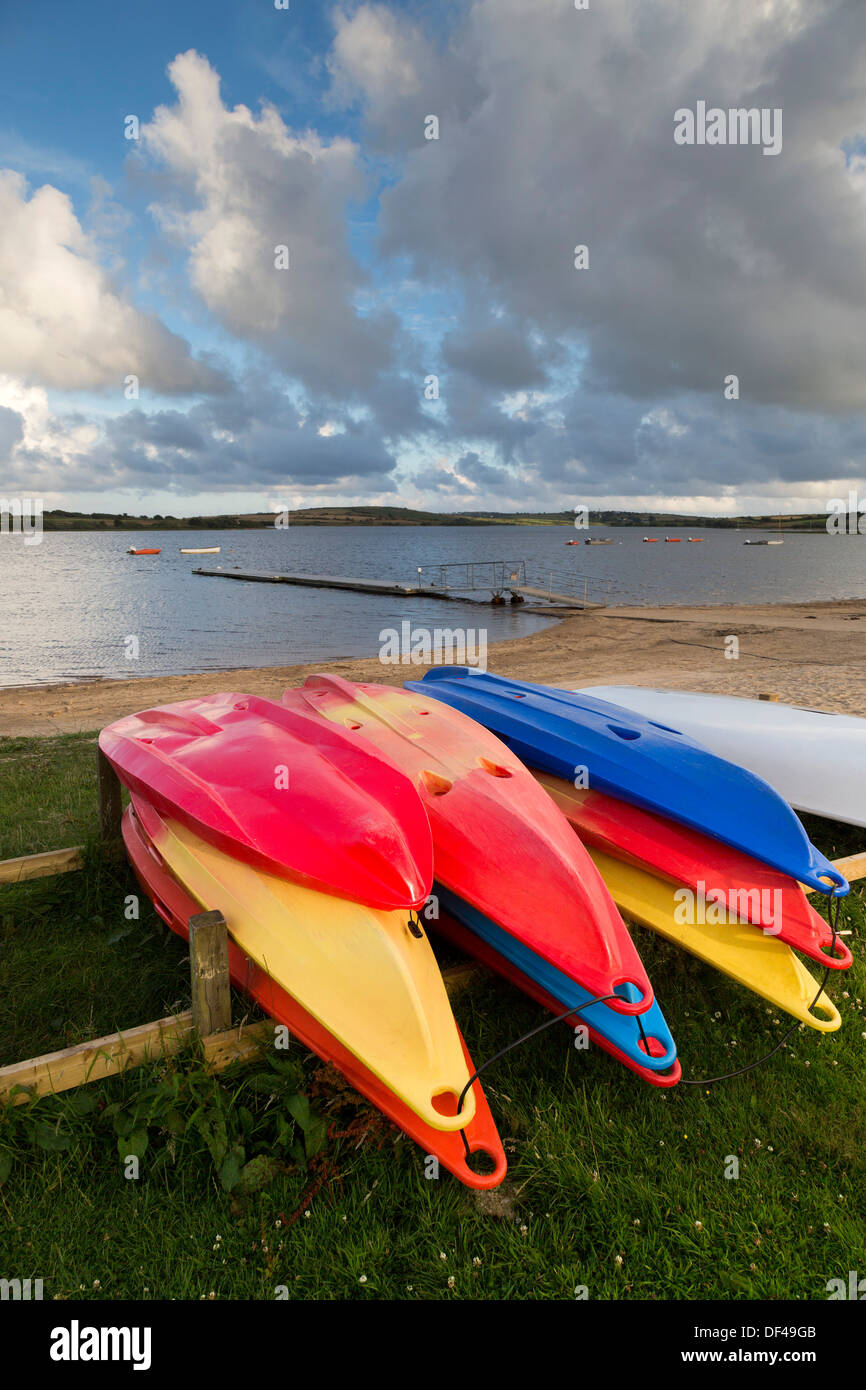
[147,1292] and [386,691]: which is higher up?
[386,691]

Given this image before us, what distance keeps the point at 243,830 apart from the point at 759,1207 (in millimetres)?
2217

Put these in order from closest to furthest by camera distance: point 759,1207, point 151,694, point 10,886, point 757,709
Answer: point 759,1207, point 10,886, point 757,709, point 151,694

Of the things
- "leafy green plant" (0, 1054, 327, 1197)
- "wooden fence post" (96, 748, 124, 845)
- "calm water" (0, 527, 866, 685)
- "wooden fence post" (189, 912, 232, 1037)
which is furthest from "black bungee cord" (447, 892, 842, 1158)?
"calm water" (0, 527, 866, 685)

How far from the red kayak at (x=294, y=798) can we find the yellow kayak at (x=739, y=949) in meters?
1.09

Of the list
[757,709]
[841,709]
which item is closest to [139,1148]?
[757,709]

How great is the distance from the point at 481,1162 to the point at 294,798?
59.6 inches

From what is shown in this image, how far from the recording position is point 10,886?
175 inches

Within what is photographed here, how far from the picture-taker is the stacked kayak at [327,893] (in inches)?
95.4

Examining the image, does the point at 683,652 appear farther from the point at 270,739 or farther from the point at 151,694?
the point at 270,739

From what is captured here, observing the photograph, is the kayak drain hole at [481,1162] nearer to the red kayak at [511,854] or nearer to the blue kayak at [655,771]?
the red kayak at [511,854]

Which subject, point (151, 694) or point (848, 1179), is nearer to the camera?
point (848, 1179)

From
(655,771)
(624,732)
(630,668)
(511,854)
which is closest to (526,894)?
(511,854)

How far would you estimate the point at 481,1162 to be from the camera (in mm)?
2492
